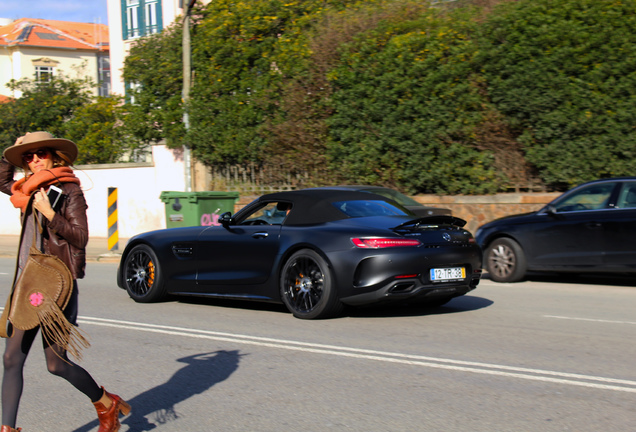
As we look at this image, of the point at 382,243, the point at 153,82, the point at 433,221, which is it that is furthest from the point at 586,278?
the point at 153,82

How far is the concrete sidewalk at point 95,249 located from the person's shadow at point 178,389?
1143 cm

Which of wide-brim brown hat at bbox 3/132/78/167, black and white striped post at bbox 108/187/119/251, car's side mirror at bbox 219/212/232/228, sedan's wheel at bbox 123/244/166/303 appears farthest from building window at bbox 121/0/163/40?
wide-brim brown hat at bbox 3/132/78/167

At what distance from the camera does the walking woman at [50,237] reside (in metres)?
3.97

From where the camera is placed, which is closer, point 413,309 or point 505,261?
point 413,309

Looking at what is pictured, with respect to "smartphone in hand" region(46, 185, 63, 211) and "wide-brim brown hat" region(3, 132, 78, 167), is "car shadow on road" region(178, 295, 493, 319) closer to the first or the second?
"wide-brim brown hat" region(3, 132, 78, 167)

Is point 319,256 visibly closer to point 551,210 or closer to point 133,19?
point 551,210

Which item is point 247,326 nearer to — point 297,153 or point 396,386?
point 396,386

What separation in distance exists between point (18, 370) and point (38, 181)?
0.99 m

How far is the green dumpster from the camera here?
16.1 m

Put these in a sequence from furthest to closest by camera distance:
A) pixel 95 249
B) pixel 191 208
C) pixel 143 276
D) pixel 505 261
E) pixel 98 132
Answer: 1. pixel 98 132
2. pixel 95 249
3. pixel 191 208
4. pixel 505 261
5. pixel 143 276

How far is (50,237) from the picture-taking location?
4086mm

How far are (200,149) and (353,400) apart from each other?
54.0 feet

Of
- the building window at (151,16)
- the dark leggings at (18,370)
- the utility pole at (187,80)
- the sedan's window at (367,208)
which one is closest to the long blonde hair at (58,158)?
the dark leggings at (18,370)

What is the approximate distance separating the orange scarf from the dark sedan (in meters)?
8.47
